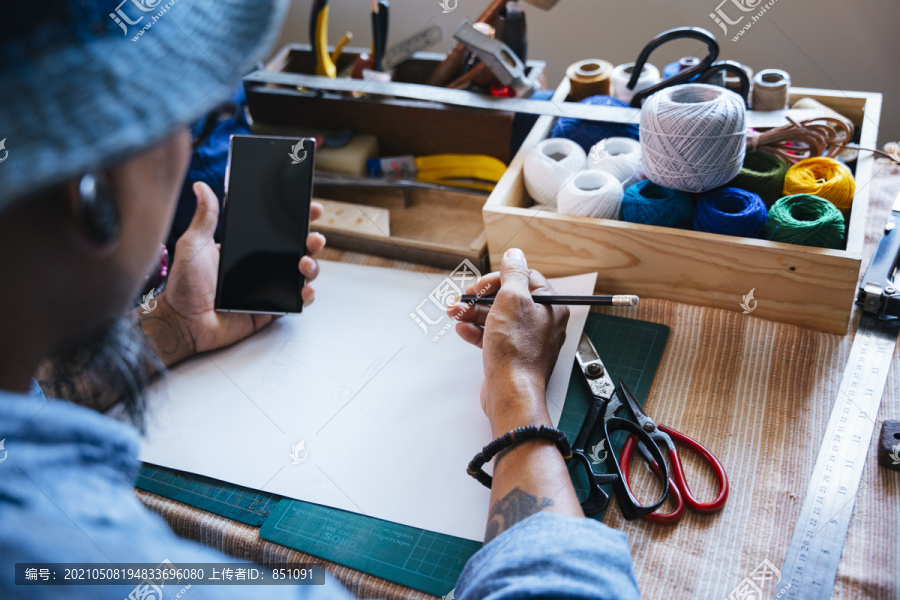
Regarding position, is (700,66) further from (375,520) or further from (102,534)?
(102,534)

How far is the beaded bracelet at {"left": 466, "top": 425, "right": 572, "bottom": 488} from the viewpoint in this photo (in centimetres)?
65

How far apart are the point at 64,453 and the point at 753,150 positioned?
0.88 meters

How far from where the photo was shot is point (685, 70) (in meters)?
0.95

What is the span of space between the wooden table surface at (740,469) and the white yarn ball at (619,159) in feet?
0.61


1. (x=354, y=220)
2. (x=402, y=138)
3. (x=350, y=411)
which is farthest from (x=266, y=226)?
(x=402, y=138)

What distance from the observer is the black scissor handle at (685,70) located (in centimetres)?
90

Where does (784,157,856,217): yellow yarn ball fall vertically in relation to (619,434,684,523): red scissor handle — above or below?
above

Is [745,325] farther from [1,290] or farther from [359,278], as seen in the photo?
[1,290]

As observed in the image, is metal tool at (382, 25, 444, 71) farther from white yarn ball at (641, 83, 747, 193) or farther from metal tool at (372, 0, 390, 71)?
white yarn ball at (641, 83, 747, 193)

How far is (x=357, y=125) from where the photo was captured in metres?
1.20

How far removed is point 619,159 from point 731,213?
0.17m

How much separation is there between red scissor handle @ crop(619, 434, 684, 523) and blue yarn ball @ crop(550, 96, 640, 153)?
0.48m

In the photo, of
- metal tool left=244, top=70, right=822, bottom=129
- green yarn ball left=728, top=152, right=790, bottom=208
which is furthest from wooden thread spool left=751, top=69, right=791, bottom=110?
green yarn ball left=728, top=152, right=790, bottom=208

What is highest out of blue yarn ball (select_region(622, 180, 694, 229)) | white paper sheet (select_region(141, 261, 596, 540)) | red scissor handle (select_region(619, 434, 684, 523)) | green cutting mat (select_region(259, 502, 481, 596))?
blue yarn ball (select_region(622, 180, 694, 229))
